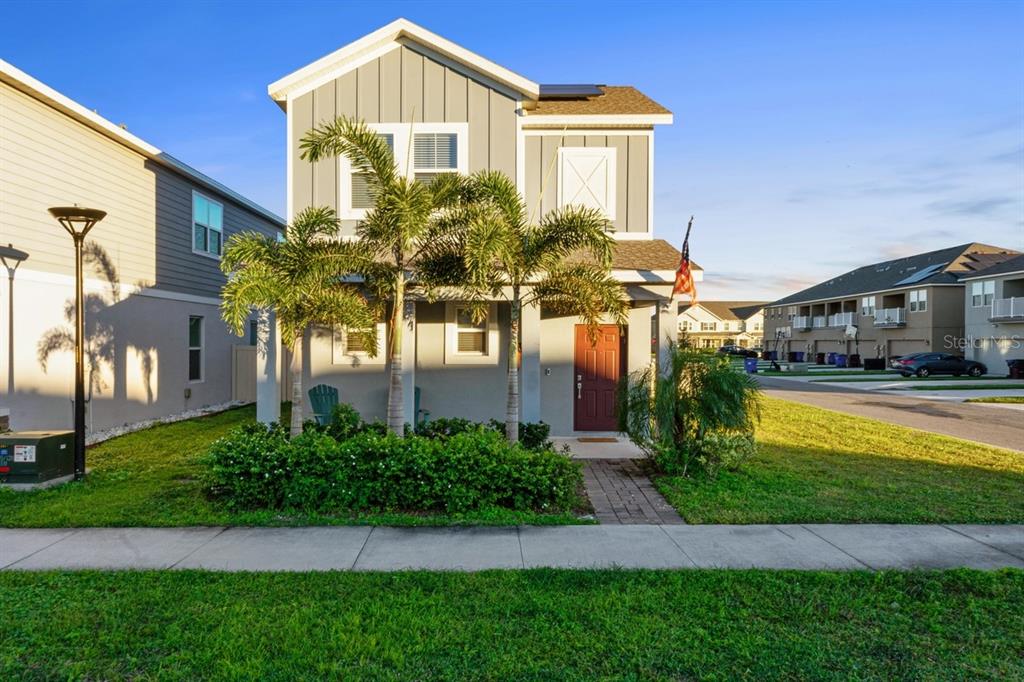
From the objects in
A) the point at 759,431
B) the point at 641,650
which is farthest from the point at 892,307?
the point at 641,650

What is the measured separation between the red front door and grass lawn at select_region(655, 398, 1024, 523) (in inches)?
119

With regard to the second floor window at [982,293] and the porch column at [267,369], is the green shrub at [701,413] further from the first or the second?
the second floor window at [982,293]

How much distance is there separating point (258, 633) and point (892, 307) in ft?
173

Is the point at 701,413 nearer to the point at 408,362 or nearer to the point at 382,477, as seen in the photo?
the point at 382,477

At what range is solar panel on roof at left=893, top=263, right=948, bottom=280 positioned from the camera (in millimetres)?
42334

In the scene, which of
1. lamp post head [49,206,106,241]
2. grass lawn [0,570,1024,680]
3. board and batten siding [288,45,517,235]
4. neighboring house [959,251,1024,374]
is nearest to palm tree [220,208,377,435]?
lamp post head [49,206,106,241]

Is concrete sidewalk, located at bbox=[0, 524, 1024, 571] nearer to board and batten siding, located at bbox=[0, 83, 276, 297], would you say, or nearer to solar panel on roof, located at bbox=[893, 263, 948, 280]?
board and batten siding, located at bbox=[0, 83, 276, 297]

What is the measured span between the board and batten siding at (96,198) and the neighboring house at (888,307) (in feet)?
141

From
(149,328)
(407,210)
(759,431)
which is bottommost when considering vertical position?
Answer: (759,431)

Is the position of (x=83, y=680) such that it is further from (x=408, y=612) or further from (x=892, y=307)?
(x=892, y=307)

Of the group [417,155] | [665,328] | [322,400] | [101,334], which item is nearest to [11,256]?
[101,334]

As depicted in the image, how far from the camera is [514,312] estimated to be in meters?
8.48

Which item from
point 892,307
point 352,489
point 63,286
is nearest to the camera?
point 352,489

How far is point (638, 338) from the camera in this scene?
12086 mm
